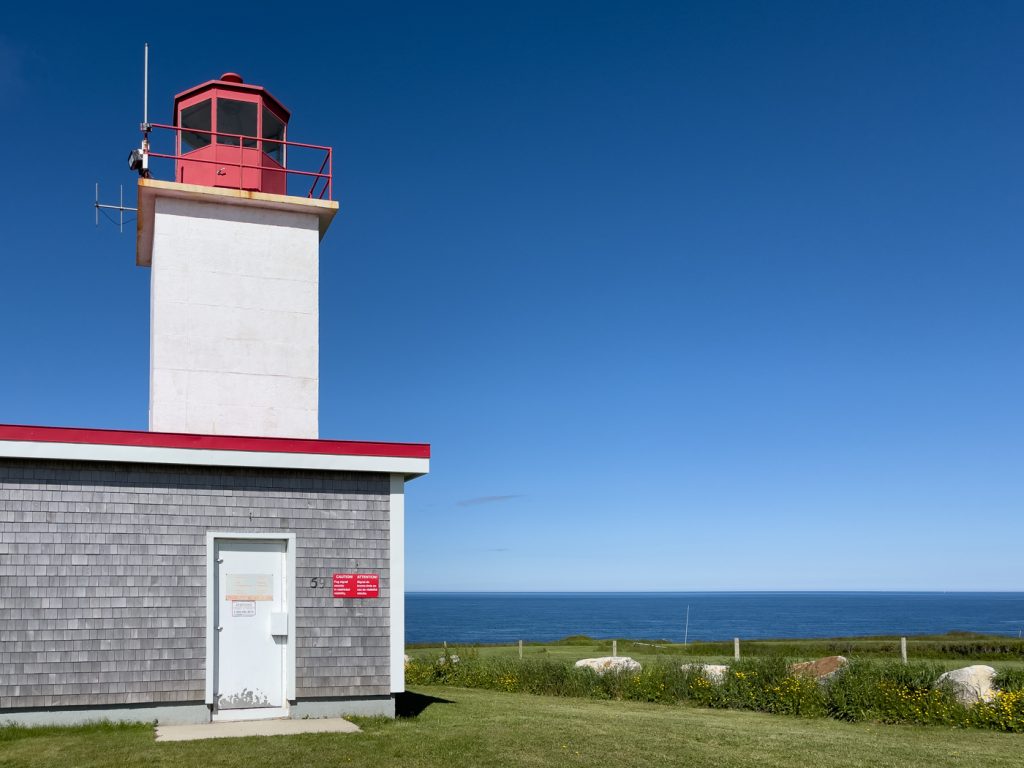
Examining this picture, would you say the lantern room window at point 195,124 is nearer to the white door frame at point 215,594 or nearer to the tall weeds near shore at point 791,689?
the white door frame at point 215,594

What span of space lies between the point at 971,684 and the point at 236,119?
14335mm

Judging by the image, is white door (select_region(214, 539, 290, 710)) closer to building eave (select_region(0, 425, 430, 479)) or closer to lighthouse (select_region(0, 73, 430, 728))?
lighthouse (select_region(0, 73, 430, 728))

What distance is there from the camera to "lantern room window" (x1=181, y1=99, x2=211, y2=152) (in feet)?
48.7

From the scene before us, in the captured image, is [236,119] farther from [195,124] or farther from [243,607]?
[243,607]

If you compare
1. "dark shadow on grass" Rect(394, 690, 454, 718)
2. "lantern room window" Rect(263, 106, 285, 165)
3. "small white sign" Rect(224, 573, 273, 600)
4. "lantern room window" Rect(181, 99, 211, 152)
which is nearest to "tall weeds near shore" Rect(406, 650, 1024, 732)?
"dark shadow on grass" Rect(394, 690, 454, 718)

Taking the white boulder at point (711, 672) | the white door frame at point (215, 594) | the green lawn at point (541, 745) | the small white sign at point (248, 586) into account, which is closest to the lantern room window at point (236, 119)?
the white door frame at point (215, 594)

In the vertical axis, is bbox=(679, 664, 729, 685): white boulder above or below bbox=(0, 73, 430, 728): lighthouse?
below

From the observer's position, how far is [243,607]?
11.7 metres

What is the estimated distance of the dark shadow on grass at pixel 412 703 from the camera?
41.4ft

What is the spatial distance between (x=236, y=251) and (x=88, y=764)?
25.6 ft

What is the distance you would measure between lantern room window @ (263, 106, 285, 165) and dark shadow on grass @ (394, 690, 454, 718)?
8767 mm

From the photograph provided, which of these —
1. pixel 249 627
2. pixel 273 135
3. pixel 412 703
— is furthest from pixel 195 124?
pixel 412 703

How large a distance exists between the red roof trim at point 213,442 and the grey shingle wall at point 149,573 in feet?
1.10

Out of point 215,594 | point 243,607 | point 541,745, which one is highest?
point 215,594
